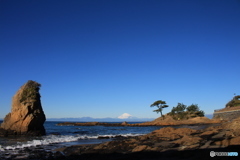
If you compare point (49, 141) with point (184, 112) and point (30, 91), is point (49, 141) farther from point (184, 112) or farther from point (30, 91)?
point (184, 112)

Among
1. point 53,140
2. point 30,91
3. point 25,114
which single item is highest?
point 30,91

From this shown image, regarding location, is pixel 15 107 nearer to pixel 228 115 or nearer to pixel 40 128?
pixel 40 128

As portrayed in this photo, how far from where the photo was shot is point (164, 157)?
8680mm

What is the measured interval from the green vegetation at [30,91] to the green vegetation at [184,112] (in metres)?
54.9

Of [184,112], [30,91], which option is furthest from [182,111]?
[30,91]

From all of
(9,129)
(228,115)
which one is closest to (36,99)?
(9,129)

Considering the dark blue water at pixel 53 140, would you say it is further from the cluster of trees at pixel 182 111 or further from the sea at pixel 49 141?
the cluster of trees at pixel 182 111

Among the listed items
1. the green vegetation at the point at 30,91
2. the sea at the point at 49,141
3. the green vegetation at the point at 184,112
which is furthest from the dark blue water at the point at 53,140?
the green vegetation at the point at 184,112

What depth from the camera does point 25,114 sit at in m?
27.8

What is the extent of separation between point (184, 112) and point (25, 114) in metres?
58.2

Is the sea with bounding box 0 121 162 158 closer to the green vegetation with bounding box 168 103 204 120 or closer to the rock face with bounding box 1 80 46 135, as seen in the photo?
the rock face with bounding box 1 80 46 135

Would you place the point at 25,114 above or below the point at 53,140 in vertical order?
above

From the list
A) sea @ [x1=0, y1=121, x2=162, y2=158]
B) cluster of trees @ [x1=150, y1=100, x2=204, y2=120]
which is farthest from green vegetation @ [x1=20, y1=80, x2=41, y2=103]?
cluster of trees @ [x1=150, y1=100, x2=204, y2=120]

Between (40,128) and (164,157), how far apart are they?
2585cm
